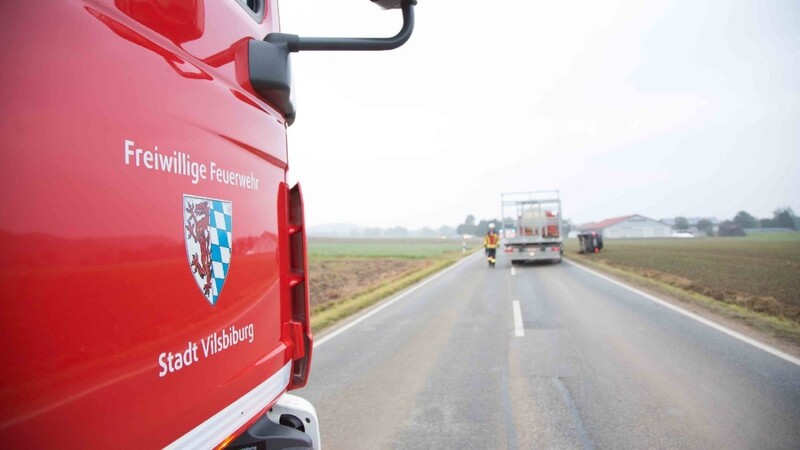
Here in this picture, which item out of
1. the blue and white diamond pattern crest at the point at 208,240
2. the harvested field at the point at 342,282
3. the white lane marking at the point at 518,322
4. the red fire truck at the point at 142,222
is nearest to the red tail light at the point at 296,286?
the red fire truck at the point at 142,222

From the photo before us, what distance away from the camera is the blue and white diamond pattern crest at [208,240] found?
5.12ft

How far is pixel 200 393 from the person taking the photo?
5.29 feet

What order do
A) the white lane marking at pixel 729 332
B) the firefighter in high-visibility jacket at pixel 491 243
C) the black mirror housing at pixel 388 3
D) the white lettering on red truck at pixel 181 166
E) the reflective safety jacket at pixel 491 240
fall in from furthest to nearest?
1. the reflective safety jacket at pixel 491 240
2. the firefighter in high-visibility jacket at pixel 491 243
3. the white lane marking at pixel 729 332
4. the black mirror housing at pixel 388 3
5. the white lettering on red truck at pixel 181 166

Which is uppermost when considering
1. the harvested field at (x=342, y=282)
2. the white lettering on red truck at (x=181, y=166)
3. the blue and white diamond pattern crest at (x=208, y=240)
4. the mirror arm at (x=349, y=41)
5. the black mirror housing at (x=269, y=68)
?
the mirror arm at (x=349, y=41)

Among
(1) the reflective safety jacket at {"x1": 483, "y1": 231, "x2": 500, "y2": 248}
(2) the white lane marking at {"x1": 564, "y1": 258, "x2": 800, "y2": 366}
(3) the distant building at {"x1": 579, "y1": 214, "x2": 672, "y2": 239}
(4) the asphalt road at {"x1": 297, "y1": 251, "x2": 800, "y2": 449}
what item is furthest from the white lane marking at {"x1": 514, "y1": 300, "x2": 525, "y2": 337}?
(3) the distant building at {"x1": 579, "y1": 214, "x2": 672, "y2": 239}

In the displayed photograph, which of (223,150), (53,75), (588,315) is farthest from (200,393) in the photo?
(588,315)

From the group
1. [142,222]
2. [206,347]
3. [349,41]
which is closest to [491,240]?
[349,41]

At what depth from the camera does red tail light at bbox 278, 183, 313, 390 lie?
242 cm

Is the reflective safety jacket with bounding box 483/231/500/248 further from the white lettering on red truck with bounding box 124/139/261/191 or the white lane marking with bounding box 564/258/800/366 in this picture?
the white lettering on red truck with bounding box 124/139/261/191

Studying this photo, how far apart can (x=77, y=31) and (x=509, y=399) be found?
4.46 meters

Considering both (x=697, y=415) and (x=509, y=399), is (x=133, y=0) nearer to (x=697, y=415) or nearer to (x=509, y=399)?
(x=509, y=399)

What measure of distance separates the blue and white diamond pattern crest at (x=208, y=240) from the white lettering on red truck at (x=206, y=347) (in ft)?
0.45

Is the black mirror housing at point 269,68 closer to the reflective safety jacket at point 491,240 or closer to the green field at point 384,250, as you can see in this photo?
the reflective safety jacket at point 491,240

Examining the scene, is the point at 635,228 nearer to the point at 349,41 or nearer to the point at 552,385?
the point at 552,385
